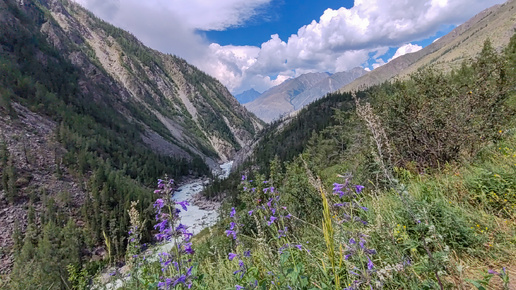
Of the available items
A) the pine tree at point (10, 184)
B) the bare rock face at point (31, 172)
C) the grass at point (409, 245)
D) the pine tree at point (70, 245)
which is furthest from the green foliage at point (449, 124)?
the pine tree at point (10, 184)

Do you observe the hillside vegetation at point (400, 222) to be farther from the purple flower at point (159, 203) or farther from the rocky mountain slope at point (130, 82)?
the rocky mountain slope at point (130, 82)

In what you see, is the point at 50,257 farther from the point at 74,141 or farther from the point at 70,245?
the point at 74,141

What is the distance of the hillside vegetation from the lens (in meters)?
1.92

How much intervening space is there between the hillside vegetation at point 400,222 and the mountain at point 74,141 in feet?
6.52

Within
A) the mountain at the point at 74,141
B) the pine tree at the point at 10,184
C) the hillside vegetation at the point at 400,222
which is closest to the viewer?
the hillside vegetation at the point at 400,222

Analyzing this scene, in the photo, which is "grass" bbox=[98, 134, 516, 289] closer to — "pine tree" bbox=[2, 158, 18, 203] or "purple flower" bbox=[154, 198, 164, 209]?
"purple flower" bbox=[154, 198, 164, 209]

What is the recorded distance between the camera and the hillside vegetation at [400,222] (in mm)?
1917

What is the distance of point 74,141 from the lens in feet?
235

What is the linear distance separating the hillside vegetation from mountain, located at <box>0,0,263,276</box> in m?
1.99

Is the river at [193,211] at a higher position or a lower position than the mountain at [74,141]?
lower

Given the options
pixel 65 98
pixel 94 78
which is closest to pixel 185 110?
pixel 94 78

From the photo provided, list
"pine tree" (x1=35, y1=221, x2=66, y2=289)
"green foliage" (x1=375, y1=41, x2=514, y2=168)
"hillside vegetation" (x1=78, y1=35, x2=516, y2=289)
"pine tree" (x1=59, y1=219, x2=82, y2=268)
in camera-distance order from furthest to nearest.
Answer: "pine tree" (x1=59, y1=219, x2=82, y2=268)
"pine tree" (x1=35, y1=221, x2=66, y2=289)
"green foliage" (x1=375, y1=41, x2=514, y2=168)
"hillside vegetation" (x1=78, y1=35, x2=516, y2=289)

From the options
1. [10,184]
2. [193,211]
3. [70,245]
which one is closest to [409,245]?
[70,245]

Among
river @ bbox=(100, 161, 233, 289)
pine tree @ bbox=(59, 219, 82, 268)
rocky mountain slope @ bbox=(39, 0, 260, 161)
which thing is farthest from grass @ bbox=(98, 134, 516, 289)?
rocky mountain slope @ bbox=(39, 0, 260, 161)
